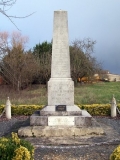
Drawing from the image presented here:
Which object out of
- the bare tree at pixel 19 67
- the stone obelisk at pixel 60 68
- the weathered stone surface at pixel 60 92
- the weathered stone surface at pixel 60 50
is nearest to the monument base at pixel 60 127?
the weathered stone surface at pixel 60 92

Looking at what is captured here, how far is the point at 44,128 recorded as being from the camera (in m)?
8.44

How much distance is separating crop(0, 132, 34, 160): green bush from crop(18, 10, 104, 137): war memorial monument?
3261 millimetres

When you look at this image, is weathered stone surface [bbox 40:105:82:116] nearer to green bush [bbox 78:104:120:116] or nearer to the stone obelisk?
the stone obelisk

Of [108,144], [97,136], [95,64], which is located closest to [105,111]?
[97,136]

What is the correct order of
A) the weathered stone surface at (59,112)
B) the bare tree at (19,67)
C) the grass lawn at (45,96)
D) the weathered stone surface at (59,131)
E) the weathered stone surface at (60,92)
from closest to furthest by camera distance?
1. the weathered stone surface at (59,131)
2. the weathered stone surface at (59,112)
3. the weathered stone surface at (60,92)
4. the grass lawn at (45,96)
5. the bare tree at (19,67)

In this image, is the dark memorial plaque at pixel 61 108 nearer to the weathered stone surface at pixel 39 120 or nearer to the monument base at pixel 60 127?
the monument base at pixel 60 127

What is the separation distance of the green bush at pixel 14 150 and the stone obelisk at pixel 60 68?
4.02m

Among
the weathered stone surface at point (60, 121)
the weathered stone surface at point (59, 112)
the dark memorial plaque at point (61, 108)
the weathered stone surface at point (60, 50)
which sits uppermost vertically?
the weathered stone surface at point (60, 50)

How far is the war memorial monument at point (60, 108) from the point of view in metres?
8.38

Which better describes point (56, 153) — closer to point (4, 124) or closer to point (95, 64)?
point (4, 124)

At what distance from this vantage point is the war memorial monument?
8.38m

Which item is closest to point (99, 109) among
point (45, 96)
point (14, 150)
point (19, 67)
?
point (45, 96)

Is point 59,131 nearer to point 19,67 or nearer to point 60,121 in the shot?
point 60,121

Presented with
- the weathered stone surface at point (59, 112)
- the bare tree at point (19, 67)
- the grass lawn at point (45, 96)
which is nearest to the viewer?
the weathered stone surface at point (59, 112)
